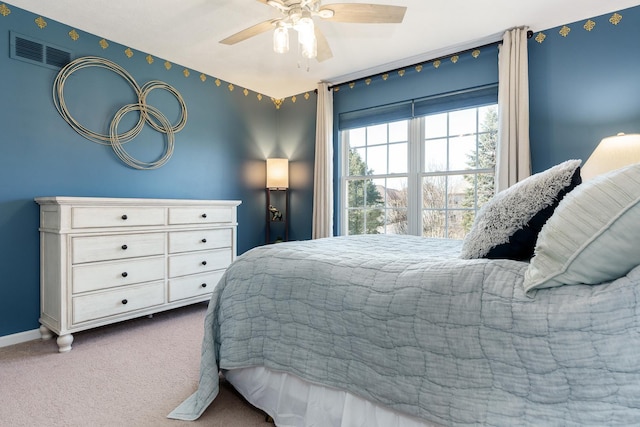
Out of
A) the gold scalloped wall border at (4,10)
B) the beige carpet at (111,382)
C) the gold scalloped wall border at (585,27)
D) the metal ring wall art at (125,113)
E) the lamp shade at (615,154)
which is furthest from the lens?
the metal ring wall art at (125,113)

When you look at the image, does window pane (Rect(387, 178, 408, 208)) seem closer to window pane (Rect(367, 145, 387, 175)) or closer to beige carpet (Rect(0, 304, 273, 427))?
window pane (Rect(367, 145, 387, 175))

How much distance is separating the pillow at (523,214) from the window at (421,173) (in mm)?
2194

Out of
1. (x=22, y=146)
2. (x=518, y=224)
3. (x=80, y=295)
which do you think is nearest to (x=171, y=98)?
(x=22, y=146)

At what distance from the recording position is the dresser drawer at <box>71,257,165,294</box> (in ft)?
7.54

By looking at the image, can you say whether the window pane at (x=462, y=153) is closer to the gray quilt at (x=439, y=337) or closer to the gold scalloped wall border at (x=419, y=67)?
the gold scalloped wall border at (x=419, y=67)

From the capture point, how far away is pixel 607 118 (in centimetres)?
251

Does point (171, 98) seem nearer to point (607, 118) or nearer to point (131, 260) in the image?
point (131, 260)

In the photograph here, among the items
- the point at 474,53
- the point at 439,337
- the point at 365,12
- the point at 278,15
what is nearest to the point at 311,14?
the point at 365,12

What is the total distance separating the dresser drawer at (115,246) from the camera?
2291 mm

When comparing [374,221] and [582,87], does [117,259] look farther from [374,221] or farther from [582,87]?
[582,87]

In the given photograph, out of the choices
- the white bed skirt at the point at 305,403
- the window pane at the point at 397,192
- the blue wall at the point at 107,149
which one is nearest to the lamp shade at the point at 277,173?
the blue wall at the point at 107,149

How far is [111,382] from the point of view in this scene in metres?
1.82

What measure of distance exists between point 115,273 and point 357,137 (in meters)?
2.81

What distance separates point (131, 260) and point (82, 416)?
1235 mm
